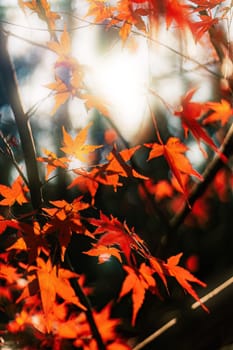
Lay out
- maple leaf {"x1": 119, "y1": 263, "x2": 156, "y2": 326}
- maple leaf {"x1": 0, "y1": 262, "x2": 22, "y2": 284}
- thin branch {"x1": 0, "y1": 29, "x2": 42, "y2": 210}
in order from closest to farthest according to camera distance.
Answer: thin branch {"x1": 0, "y1": 29, "x2": 42, "y2": 210}
maple leaf {"x1": 119, "y1": 263, "x2": 156, "y2": 326}
maple leaf {"x1": 0, "y1": 262, "x2": 22, "y2": 284}

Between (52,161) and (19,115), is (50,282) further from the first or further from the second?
(19,115)

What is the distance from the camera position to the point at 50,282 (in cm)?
135

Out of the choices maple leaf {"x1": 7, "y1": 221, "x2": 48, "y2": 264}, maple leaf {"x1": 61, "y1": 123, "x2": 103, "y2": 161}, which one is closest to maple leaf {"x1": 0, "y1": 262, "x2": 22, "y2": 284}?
maple leaf {"x1": 7, "y1": 221, "x2": 48, "y2": 264}

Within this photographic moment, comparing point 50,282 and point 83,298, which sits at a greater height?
point 50,282

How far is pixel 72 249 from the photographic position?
5227 mm

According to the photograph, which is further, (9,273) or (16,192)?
(9,273)

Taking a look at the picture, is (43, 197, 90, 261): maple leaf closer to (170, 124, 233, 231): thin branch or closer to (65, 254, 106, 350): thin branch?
(65, 254, 106, 350): thin branch

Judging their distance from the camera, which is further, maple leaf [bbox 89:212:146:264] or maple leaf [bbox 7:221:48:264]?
maple leaf [bbox 7:221:48:264]

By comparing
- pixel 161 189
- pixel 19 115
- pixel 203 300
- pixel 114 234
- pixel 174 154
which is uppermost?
pixel 19 115

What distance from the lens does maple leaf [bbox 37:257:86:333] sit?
4.28 ft

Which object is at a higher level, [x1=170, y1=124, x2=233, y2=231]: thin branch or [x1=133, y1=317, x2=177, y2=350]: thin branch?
[x1=170, y1=124, x2=233, y2=231]: thin branch

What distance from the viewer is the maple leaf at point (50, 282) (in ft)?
4.28

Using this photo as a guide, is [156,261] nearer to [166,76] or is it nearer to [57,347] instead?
[57,347]

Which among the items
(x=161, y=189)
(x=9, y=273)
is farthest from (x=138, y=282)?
(x=161, y=189)
